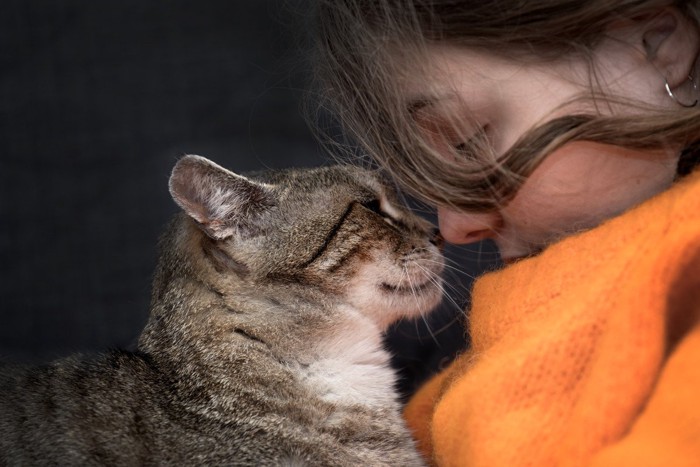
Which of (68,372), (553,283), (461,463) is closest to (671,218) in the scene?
(553,283)

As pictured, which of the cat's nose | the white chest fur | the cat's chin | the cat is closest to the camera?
the cat

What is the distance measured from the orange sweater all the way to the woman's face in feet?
0.32

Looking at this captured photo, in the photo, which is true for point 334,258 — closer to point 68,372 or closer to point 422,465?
point 422,465

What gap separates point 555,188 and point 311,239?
1.42 feet

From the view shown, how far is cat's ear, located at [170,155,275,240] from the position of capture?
4.49ft

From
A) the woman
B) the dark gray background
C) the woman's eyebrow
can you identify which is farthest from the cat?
the dark gray background

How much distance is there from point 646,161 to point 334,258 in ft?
1.76

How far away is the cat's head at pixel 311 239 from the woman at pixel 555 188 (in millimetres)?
119

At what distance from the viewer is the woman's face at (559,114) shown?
1247 millimetres

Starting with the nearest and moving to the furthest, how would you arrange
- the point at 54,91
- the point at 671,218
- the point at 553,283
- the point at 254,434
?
the point at 671,218 → the point at 553,283 → the point at 254,434 → the point at 54,91

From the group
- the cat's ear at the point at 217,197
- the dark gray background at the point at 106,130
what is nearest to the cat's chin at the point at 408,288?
the cat's ear at the point at 217,197

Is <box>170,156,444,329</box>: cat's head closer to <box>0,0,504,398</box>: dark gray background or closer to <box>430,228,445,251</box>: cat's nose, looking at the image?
<box>430,228,445,251</box>: cat's nose

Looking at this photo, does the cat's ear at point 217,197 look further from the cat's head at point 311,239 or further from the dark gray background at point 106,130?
the dark gray background at point 106,130

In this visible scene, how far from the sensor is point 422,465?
4.67ft
